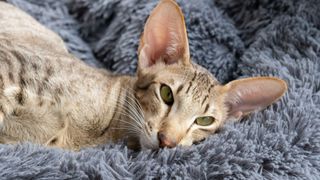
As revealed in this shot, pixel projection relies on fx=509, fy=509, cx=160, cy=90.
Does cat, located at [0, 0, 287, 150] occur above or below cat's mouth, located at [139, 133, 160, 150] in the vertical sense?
above

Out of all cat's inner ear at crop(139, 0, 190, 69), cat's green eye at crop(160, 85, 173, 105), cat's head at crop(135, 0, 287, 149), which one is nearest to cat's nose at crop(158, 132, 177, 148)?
cat's head at crop(135, 0, 287, 149)

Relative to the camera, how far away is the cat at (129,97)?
4.25ft

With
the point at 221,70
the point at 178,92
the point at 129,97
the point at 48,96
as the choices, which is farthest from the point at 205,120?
the point at 221,70

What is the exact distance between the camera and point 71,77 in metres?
1.36

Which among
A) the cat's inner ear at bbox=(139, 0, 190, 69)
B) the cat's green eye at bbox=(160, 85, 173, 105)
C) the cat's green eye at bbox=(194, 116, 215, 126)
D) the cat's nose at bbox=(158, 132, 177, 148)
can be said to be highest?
the cat's inner ear at bbox=(139, 0, 190, 69)

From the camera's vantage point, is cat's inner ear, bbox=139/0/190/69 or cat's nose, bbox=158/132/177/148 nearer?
cat's nose, bbox=158/132/177/148

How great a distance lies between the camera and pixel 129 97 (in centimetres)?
142

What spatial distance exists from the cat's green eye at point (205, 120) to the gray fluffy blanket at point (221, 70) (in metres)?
0.04

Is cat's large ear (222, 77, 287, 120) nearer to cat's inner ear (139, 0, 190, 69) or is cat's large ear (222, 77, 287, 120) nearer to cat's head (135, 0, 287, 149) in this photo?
cat's head (135, 0, 287, 149)

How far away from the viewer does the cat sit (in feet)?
4.25

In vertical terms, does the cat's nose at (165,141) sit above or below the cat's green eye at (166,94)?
below

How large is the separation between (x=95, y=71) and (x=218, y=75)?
0.57 m

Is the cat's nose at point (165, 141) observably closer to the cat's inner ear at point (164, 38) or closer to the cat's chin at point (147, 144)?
the cat's chin at point (147, 144)

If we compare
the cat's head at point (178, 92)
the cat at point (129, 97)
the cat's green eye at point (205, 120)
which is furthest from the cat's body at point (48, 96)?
the cat's green eye at point (205, 120)
